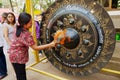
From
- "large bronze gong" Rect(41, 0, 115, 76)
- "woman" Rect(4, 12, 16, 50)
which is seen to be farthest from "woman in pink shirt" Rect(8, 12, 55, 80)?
"woman" Rect(4, 12, 16, 50)

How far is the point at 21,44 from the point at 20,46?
0.04 meters

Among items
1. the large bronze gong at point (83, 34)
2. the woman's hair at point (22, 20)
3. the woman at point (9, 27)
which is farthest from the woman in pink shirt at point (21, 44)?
the woman at point (9, 27)

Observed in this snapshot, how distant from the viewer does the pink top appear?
2.03m

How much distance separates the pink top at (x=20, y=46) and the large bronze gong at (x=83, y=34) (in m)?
0.51

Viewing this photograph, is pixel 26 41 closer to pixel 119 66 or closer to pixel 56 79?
pixel 56 79

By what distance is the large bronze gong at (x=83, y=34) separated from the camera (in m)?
2.06

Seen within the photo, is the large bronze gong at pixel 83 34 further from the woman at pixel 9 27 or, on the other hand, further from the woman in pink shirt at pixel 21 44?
the woman at pixel 9 27

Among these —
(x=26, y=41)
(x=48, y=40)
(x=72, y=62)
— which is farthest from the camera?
(x=48, y=40)

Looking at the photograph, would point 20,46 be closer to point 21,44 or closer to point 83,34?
point 21,44

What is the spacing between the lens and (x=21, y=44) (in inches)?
83.7

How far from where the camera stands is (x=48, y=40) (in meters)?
2.64

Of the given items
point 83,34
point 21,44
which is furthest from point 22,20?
point 83,34

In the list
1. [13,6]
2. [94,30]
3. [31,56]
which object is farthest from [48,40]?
[13,6]

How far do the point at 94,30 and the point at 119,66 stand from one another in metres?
1.08
